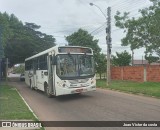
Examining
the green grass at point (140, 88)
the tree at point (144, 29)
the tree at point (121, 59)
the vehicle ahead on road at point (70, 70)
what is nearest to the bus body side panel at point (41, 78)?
the vehicle ahead on road at point (70, 70)

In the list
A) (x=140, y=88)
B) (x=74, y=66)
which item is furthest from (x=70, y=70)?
(x=140, y=88)

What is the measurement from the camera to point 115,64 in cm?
5309

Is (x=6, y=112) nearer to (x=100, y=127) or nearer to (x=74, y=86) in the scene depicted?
(x=100, y=127)

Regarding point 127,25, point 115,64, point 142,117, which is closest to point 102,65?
point 115,64

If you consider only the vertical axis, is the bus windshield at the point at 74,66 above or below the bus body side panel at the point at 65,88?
above

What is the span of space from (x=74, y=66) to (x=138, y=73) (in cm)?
2256

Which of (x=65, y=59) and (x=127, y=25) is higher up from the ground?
(x=127, y=25)

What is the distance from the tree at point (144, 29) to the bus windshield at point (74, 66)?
1528 centimetres

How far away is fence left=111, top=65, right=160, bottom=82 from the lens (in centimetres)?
3856

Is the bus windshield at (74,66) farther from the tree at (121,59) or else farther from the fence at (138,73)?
the tree at (121,59)

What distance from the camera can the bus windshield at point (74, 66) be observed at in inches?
778

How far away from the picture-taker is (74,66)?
19969mm

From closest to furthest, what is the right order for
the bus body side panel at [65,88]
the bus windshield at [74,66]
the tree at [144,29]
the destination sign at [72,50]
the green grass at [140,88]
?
the bus body side panel at [65,88] → the bus windshield at [74,66] → the destination sign at [72,50] → the green grass at [140,88] → the tree at [144,29]

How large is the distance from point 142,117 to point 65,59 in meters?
8.12
